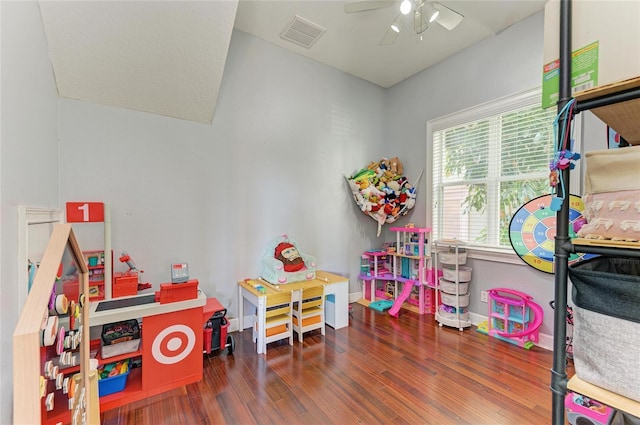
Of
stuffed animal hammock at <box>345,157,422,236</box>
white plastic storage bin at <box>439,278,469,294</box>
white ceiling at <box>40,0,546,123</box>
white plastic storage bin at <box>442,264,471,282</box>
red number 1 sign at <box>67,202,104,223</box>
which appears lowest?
white plastic storage bin at <box>439,278,469,294</box>

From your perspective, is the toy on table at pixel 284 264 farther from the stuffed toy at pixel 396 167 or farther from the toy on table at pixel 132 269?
the stuffed toy at pixel 396 167

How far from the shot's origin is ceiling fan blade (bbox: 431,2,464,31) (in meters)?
2.11

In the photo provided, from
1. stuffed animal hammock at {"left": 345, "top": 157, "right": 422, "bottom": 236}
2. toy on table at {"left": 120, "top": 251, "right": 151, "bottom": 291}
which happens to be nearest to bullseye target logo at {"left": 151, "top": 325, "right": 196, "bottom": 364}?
toy on table at {"left": 120, "top": 251, "right": 151, "bottom": 291}

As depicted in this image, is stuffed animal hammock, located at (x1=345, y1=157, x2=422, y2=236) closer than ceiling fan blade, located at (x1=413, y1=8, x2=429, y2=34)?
No

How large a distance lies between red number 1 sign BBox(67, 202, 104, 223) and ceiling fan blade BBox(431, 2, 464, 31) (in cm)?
293

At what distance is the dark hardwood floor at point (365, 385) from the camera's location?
164cm

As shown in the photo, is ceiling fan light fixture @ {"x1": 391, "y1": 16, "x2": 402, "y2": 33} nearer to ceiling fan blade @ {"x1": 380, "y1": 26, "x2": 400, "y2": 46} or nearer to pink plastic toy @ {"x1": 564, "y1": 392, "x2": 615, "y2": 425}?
ceiling fan blade @ {"x1": 380, "y1": 26, "x2": 400, "y2": 46}

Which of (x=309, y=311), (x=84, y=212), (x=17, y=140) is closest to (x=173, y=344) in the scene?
(x=84, y=212)

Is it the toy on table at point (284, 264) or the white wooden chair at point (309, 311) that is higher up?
the toy on table at point (284, 264)

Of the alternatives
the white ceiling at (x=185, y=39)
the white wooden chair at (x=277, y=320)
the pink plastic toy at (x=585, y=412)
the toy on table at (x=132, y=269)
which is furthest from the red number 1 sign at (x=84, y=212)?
the pink plastic toy at (x=585, y=412)

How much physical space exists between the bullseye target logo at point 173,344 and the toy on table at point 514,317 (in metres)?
2.68

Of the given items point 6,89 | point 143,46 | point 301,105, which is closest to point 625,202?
point 6,89

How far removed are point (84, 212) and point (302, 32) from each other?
8.21 ft

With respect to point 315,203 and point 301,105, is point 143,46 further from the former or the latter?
point 315,203
